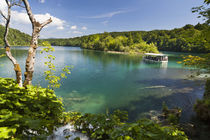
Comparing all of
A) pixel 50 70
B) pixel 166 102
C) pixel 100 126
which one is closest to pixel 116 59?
pixel 166 102

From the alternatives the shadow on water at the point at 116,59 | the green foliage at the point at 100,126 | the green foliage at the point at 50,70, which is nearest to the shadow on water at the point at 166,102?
the green foliage at the point at 50,70

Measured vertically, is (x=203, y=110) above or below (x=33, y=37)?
below

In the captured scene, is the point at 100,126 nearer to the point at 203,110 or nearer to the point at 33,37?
the point at 33,37

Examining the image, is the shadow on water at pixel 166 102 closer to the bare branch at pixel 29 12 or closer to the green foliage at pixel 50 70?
the green foliage at pixel 50 70

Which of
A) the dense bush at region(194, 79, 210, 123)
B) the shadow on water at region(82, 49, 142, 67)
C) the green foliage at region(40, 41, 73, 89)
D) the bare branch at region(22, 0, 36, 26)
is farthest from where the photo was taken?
the shadow on water at region(82, 49, 142, 67)

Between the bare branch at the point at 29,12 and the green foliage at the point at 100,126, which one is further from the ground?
the bare branch at the point at 29,12

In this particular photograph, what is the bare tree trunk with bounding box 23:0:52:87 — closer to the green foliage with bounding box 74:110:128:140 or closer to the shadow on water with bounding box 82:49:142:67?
the green foliage with bounding box 74:110:128:140

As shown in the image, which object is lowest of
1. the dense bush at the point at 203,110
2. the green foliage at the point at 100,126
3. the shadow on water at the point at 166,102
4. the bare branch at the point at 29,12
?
the shadow on water at the point at 166,102

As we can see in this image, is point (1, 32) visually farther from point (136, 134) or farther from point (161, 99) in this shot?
point (161, 99)

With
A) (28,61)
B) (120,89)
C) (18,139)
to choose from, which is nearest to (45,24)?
(28,61)

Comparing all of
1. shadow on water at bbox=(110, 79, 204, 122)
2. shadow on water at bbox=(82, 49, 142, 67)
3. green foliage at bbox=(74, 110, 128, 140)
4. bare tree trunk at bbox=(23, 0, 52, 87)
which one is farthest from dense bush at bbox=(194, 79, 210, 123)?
shadow on water at bbox=(82, 49, 142, 67)

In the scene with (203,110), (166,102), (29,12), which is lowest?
(166,102)

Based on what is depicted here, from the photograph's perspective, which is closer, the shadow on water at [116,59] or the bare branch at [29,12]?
the bare branch at [29,12]

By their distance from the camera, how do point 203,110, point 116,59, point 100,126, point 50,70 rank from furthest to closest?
point 116,59 → point 203,110 → point 50,70 → point 100,126
